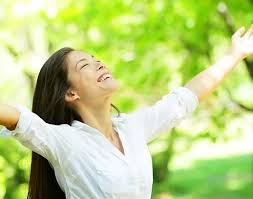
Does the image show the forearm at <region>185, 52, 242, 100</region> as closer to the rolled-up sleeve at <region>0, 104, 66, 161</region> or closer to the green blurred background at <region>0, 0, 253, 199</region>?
the rolled-up sleeve at <region>0, 104, 66, 161</region>

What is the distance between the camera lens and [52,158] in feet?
6.52

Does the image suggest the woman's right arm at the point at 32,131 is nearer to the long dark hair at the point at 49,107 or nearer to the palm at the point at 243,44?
the long dark hair at the point at 49,107

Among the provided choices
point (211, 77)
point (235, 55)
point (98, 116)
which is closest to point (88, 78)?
point (98, 116)

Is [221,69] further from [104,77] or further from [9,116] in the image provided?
[9,116]

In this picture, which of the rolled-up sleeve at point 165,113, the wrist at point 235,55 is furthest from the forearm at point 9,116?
the wrist at point 235,55

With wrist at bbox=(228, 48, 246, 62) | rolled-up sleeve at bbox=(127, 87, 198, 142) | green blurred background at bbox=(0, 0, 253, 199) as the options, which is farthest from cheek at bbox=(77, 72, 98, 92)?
green blurred background at bbox=(0, 0, 253, 199)

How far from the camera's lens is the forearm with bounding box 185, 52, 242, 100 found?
92.9 inches

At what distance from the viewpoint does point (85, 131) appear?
6.80 ft

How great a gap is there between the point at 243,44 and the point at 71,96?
0.78 m

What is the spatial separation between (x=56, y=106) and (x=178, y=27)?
2.39m

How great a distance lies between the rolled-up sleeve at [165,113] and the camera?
7.36 feet

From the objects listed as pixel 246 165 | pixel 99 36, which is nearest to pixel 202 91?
pixel 99 36

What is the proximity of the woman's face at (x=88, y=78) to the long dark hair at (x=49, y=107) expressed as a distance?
24mm

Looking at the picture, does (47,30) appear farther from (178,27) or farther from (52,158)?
(52,158)
